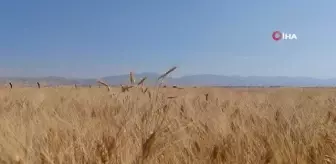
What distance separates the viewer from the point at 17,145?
4.18 feet

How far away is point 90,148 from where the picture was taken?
138cm

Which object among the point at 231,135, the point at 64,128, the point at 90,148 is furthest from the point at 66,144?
the point at 231,135

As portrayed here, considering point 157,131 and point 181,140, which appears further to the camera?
point 181,140

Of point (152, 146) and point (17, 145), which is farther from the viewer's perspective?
point (152, 146)

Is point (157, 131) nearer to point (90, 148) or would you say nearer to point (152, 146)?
point (152, 146)

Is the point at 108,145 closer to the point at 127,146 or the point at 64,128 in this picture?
the point at 127,146

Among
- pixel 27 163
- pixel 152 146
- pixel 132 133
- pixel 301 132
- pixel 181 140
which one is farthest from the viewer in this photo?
pixel 301 132

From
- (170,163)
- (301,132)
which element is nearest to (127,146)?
(170,163)

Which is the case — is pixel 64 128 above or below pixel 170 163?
above

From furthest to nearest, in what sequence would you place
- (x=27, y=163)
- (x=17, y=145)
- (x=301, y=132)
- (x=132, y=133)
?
(x=301, y=132)
(x=132, y=133)
(x=17, y=145)
(x=27, y=163)

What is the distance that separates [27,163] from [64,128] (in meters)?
0.56

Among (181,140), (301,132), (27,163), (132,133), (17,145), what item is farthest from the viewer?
(301,132)

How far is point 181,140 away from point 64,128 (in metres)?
0.49

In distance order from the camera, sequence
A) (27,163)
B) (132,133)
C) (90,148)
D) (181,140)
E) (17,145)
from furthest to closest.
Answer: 1. (181,140)
2. (132,133)
3. (90,148)
4. (17,145)
5. (27,163)
